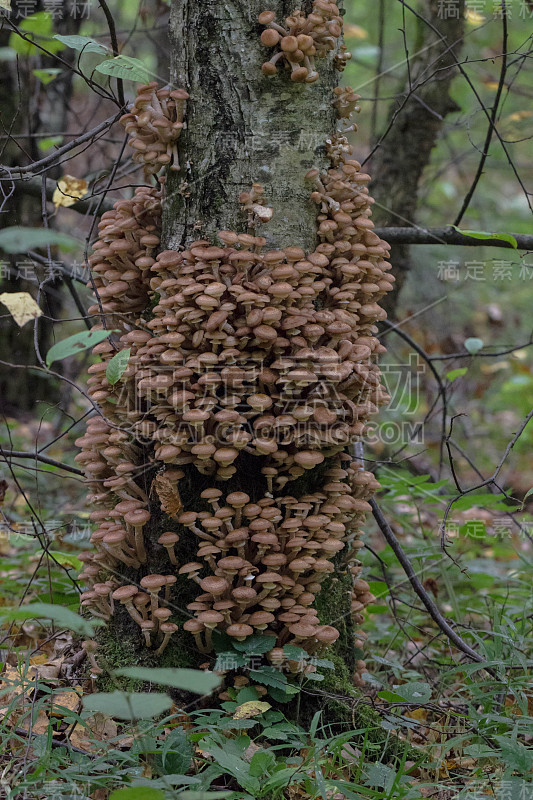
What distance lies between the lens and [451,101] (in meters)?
6.14

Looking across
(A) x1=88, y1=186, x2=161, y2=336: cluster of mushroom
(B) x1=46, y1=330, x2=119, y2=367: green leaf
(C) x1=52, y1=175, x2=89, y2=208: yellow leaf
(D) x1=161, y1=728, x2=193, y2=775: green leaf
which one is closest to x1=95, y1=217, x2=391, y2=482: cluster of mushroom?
→ (A) x1=88, y1=186, x2=161, y2=336: cluster of mushroom

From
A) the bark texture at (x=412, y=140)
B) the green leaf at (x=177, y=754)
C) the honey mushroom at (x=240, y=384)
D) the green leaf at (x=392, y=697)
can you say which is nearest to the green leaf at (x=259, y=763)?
the green leaf at (x=177, y=754)

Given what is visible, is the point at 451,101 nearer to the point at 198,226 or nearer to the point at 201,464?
the point at 198,226

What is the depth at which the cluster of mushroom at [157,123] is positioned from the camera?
319 cm

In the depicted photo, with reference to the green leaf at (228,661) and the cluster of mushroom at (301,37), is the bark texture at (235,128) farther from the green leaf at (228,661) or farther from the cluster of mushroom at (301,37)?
the green leaf at (228,661)

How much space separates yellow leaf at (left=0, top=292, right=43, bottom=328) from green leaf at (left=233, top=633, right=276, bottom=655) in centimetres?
179

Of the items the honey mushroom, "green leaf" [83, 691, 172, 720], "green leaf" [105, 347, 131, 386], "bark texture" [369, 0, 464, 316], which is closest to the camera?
"green leaf" [83, 691, 172, 720]

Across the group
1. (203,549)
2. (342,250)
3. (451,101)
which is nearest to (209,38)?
(342,250)

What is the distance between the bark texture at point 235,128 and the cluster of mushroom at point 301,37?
6 centimetres

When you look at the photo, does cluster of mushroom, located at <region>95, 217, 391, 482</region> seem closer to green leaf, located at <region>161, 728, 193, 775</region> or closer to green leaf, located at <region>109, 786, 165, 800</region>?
green leaf, located at <region>161, 728, 193, 775</region>

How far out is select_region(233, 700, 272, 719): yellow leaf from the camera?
289cm

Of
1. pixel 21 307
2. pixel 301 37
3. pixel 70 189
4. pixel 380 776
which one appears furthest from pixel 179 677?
pixel 70 189

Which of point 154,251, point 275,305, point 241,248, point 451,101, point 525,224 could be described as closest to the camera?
point 275,305

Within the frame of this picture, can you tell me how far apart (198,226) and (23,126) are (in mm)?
4855
